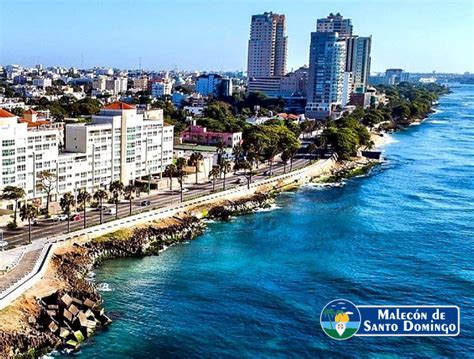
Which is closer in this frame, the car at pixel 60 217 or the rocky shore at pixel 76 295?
the rocky shore at pixel 76 295

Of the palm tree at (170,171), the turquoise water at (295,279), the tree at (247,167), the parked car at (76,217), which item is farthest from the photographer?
the tree at (247,167)

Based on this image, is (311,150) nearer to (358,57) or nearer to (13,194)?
(13,194)

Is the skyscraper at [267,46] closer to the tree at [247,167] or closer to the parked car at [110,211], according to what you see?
the tree at [247,167]

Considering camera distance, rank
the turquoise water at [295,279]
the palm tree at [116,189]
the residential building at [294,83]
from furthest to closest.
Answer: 1. the residential building at [294,83]
2. the palm tree at [116,189]
3. the turquoise water at [295,279]

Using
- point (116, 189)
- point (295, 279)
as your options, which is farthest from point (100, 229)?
point (295, 279)

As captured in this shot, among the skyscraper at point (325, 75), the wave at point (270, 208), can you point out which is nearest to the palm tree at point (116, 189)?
the wave at point (270, 208)

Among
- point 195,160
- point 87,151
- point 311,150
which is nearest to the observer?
point 87,151

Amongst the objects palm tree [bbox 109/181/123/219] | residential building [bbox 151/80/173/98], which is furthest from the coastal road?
residential building [bbox 151/80/173/98]
